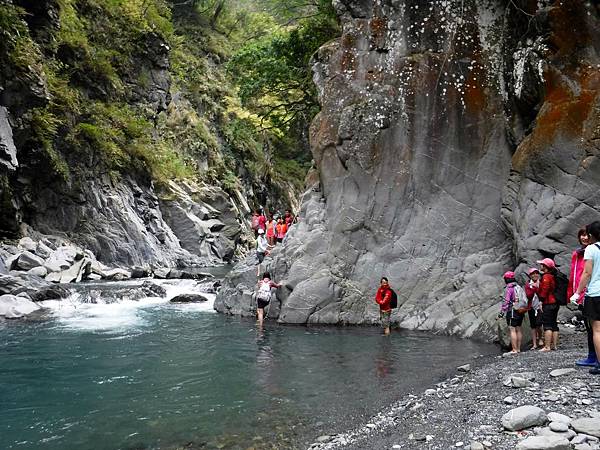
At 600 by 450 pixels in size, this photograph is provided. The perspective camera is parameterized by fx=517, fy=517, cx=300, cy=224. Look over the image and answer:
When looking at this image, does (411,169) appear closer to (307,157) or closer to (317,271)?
(317,271)

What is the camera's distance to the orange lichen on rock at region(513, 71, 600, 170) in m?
12.4

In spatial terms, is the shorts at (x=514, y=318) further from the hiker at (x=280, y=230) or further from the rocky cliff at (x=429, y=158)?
the hiker at (x=280, y=230)

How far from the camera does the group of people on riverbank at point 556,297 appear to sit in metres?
6.65

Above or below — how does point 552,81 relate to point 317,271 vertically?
above

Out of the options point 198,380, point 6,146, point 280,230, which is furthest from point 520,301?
point 6,146

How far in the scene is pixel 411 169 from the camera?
1562 cm

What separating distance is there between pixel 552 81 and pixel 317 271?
26.8ft

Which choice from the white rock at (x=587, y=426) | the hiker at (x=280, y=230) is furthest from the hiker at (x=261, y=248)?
the white rock at (x=587, y=426)

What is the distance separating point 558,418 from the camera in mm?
5363

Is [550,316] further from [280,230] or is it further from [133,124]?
[133,124]

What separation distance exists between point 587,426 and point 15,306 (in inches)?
622

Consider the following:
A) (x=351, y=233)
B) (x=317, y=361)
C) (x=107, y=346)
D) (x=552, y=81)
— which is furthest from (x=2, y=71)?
(x=552, y=81)

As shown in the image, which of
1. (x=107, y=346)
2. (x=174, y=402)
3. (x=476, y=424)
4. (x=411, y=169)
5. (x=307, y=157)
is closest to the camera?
(x=476, y=424)

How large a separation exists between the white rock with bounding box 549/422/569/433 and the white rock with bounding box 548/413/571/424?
3.4 inches
